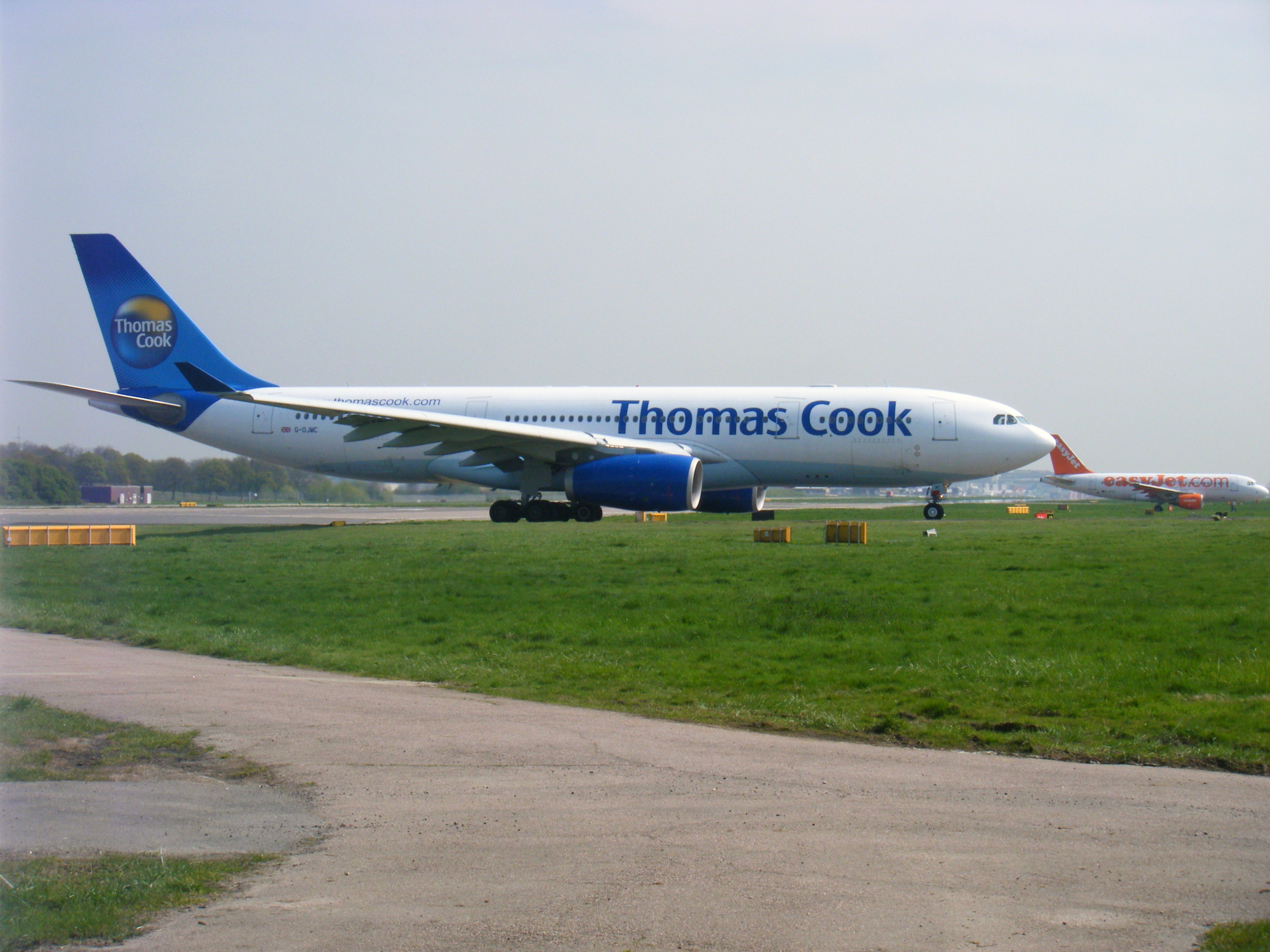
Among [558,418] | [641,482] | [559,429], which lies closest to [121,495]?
[558,418]

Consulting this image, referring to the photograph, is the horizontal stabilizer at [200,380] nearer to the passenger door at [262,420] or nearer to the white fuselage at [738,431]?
the white fuselage at [738,431]

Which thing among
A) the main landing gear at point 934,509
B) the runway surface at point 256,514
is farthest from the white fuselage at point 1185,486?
the main landing gear at point 934,509

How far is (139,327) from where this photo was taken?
32.4m

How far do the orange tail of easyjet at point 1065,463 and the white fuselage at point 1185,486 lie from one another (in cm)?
455

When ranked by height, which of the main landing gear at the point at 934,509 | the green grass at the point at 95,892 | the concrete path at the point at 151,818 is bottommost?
the concrete path at the point at 151,818

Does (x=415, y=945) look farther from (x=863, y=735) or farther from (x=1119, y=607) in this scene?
(x=1119, y=607)

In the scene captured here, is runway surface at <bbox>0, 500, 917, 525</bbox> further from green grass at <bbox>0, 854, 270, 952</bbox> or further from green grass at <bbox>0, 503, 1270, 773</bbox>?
green grass at <bbox>0, 854, 270, 952</bbox>

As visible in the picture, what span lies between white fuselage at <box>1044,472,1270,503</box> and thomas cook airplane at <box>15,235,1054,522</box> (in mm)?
41833

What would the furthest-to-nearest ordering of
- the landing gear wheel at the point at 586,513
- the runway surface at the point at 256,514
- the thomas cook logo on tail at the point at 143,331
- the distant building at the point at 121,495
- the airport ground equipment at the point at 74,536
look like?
the distant building at the point at 121,495 → the runway surface at the point at 256,514 → the thomas cook logo on tail at the point at 143,331 → the landing gear wheel at the point at 586,513 → the airport ground equipment at the point at 74,536

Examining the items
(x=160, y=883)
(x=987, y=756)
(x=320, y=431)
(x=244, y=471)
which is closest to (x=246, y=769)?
(x=160, y=883)

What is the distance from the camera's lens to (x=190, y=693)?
9680mm

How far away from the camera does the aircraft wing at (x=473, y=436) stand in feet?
87.0

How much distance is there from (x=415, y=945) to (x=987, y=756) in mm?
4648

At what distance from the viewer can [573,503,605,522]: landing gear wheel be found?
2948 centimetres
